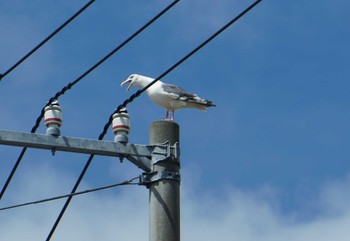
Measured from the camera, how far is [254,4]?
22.9ft

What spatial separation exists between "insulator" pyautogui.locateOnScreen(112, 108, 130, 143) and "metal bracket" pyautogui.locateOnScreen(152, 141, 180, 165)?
11.2 inches

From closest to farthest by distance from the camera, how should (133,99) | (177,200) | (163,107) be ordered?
(177,200)
(133,99)
(163,107)

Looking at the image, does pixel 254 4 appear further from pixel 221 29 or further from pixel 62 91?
pixel 62 91

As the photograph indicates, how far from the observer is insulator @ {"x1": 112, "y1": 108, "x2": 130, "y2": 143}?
7.32m

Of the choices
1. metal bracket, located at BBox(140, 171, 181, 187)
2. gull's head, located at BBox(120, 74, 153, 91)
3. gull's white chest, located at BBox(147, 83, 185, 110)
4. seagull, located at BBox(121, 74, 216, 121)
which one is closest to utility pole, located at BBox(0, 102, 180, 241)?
metal bracket, located at BBox(140, 171, 181, 187)

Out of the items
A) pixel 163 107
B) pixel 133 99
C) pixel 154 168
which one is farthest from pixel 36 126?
pixel 163 107

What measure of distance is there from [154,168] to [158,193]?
287 mm

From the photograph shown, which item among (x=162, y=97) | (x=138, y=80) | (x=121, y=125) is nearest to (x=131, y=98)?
(x=121, y=125)

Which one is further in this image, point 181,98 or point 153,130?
point 181,98

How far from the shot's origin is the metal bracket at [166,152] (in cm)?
716

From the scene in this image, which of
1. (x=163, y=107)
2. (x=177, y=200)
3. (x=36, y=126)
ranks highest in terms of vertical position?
(x=163, y=107)

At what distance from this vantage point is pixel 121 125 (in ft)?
24.6

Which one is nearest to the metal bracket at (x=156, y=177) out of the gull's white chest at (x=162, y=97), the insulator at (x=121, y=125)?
the insulator at (x=121, y=125)

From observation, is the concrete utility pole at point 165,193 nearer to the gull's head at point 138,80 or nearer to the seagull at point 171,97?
the seagull at point 171,97
